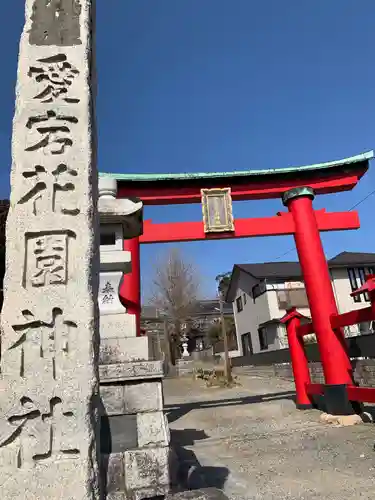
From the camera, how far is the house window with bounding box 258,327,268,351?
69.1 ft

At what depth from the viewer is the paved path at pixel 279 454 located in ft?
10.9

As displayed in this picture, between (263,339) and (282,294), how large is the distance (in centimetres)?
313

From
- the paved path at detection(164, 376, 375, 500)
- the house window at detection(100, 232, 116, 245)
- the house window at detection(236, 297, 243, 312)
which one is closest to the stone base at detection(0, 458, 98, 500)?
the paved path at detection(164, 376, 375, 500)

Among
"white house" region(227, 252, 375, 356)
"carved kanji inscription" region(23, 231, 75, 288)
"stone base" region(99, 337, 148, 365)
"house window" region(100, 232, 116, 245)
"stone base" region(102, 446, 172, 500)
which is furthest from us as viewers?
"white house" region(227, 252, 375, 356)

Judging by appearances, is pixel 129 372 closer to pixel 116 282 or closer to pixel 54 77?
pixel 116 282

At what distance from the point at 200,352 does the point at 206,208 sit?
26.5 metres

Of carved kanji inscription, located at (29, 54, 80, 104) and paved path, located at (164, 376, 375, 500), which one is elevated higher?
carved kanji inscription, located at (29, 54, 80, 104)

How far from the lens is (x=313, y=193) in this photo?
8070mm

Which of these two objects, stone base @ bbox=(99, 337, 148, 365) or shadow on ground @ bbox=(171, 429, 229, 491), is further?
stone base @ bbox=(99, 337, 148, 365)

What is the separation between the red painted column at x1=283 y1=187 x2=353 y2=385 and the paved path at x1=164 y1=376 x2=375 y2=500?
1029mm

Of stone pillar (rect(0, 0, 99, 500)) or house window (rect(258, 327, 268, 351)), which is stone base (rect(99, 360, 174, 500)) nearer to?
stone pillar (rect(0, 0, 99, 500))

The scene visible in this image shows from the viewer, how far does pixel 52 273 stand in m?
2.06

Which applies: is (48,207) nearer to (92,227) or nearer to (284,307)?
(92,227)

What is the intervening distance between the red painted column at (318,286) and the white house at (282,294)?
41.2 ft
